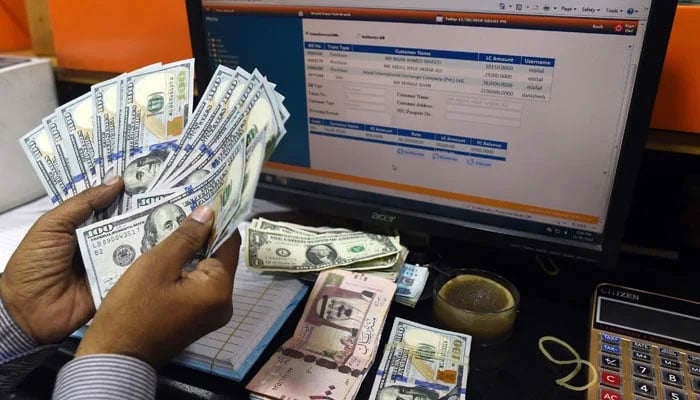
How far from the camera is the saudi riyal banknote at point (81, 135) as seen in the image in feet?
2.14

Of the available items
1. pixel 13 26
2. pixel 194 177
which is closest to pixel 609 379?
pixel 194 177

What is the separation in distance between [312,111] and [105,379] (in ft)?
1.44

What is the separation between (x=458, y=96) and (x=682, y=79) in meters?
0.26

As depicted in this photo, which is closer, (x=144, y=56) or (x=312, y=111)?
(x=312, y=111)

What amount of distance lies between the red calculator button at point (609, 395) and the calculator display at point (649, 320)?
0.11 m

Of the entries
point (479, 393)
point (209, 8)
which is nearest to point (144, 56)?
point (209, 8)

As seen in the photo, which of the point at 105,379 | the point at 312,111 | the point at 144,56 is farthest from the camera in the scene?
the point at 144,56

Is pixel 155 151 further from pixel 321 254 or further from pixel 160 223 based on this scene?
pixel 321 254

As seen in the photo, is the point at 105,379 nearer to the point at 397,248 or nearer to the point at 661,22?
the point at 397,248

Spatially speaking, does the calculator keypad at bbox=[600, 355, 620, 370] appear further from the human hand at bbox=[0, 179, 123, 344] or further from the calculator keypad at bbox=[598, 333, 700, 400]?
the human hand at bbox=[0, 179, 123, 344]

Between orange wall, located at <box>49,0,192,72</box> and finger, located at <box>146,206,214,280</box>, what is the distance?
18.5 inches

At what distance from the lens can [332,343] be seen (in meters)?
0.65

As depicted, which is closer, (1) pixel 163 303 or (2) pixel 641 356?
(1) pixel 163 303

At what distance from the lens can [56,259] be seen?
0.61 m
